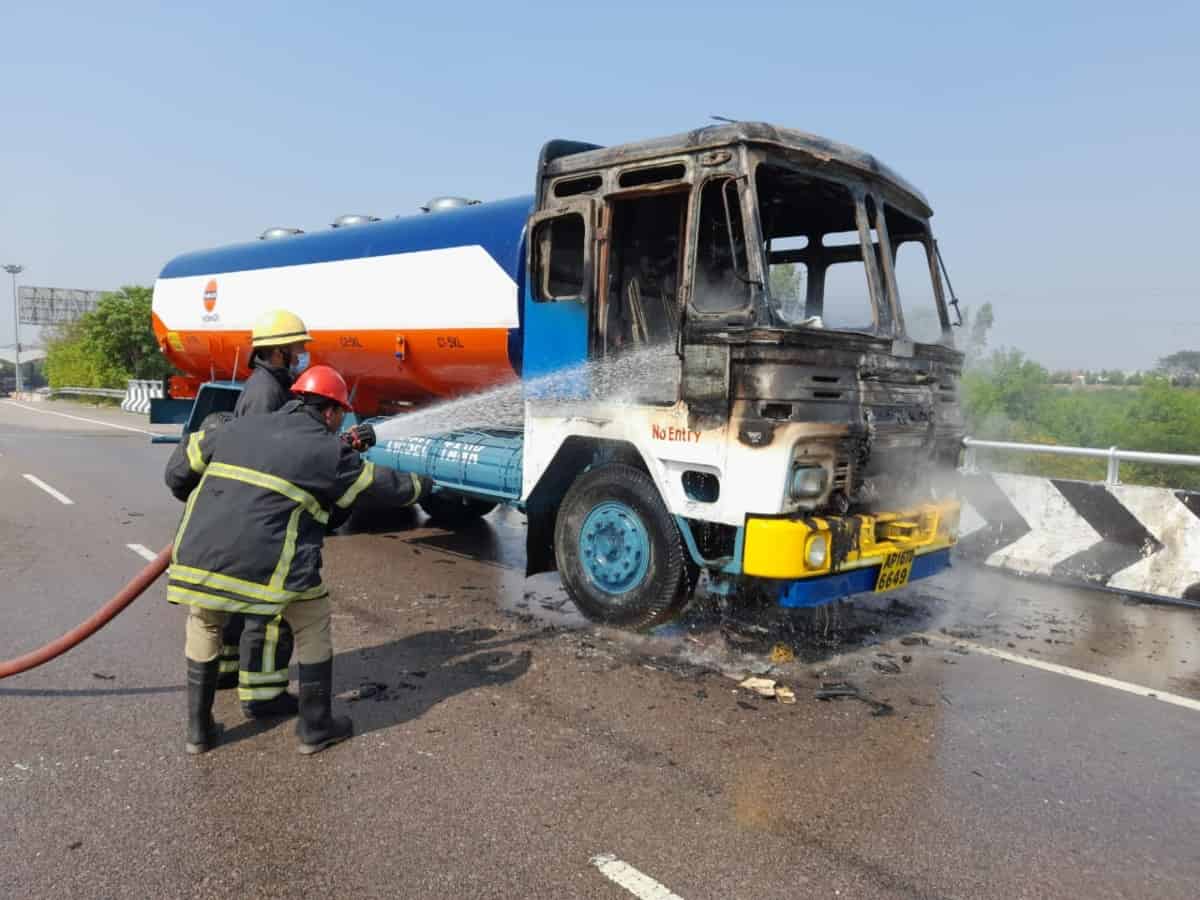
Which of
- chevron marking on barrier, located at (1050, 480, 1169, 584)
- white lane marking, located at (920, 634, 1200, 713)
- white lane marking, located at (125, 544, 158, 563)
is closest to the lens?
white lane marking, located at (920, 634, 1200, 713)

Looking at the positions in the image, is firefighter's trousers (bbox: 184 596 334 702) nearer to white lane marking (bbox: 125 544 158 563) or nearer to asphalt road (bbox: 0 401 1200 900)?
asphalt road (bbox: 0 401 1200 900)

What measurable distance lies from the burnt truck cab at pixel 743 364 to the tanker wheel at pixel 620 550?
0.06 ft

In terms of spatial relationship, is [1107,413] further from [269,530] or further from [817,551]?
[269,530]

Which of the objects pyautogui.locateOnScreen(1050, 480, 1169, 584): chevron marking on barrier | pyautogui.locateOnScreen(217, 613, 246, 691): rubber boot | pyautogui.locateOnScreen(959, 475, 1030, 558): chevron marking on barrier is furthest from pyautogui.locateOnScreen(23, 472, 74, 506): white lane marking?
pyautogui.locateOnScreen(1050, 480, 1169, 584): chevron marking on barrier

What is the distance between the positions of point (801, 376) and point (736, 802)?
211 centimetres

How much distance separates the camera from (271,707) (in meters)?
4.02

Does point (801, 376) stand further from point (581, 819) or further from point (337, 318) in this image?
point (337, 318)

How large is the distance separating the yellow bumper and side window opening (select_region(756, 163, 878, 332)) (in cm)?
106

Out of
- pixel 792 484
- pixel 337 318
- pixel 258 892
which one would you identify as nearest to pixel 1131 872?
pixel 792 484

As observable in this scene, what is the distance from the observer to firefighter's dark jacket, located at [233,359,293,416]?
494 cm

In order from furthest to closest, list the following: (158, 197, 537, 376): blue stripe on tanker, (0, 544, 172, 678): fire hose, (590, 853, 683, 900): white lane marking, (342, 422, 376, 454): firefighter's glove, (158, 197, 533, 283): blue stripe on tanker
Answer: (158, 197, 533, 283): blue stripe on tanker
(158, 197, 537, 376): blue stripe on tanker
(342, 422, 376, 454): firefighter's glove
(0, 544, 172, 678): fire hose
(590, 853, 683, 900): white lane marking

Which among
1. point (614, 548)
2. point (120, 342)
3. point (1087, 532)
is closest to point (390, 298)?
point (614, 548)

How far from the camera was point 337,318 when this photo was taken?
8.24 meters

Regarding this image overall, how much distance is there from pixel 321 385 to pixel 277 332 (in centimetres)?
148
